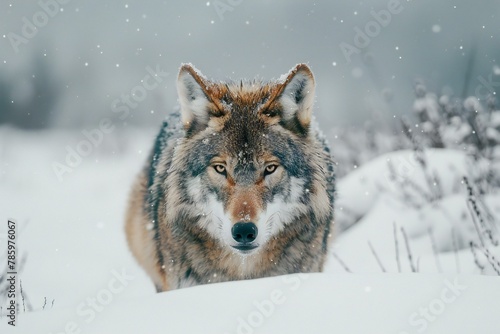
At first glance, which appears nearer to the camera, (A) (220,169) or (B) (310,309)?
(B) (310,309)

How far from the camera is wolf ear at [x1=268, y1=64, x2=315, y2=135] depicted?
3.01 meters

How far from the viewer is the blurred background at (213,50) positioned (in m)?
15.0

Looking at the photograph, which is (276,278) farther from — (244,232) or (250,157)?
(250,157)

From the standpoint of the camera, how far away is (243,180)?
2824 mm

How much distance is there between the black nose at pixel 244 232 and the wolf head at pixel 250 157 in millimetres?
31

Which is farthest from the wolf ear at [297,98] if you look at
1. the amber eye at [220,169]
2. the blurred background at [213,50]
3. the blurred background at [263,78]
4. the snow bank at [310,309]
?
the blurred background at [213,50]

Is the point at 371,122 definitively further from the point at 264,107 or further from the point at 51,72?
the point at 51,72

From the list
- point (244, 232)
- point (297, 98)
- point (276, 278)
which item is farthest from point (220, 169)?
point (276, 278)

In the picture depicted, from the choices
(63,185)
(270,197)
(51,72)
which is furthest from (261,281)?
(51,72)

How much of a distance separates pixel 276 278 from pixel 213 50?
79.7 ft

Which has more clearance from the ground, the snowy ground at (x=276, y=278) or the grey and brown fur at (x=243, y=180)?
the grey and brown fur at (x=243, y=180)

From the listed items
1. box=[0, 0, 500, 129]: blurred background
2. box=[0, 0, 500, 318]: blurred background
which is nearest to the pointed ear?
box=[0, 0, 500, 318]: blurred background

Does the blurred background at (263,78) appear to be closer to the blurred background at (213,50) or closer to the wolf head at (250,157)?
the blurred background at (213,50)

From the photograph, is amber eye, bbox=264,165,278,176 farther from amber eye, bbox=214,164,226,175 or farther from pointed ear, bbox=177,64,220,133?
pointed ear, bbox=177,64,220,133
